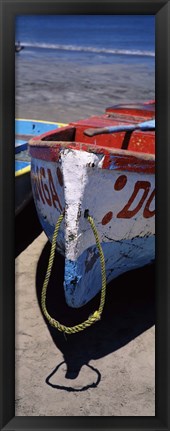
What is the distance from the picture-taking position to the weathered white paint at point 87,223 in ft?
9.19

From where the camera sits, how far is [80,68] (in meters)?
15.8

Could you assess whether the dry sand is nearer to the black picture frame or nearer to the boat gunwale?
the black picture frame

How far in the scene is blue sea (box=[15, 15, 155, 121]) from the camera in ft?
34.3

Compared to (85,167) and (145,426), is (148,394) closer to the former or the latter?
(145,426)

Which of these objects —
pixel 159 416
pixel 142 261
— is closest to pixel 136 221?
pixel 142 261

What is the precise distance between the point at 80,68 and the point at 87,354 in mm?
13633

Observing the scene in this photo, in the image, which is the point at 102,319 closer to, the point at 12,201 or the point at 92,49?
the point at 12,201

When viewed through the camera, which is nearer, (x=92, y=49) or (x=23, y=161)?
(x=23, y=161)

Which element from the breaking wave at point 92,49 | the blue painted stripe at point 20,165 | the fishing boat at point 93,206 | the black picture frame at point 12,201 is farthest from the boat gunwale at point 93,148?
the breaking wave at point 92,49

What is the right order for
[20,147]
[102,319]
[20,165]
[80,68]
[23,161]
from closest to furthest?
[102,319]
[20,165]
[23,161]
[20,147]
[80,68]

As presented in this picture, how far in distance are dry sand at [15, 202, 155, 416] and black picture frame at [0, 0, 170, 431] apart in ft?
1.39

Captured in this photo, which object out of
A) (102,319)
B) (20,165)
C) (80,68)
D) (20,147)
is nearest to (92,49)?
(80,68)

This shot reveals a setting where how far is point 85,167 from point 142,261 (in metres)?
→ 1.17

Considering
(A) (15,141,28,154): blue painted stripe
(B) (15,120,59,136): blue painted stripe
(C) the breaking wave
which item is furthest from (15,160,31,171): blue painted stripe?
(C) the breaking wave
